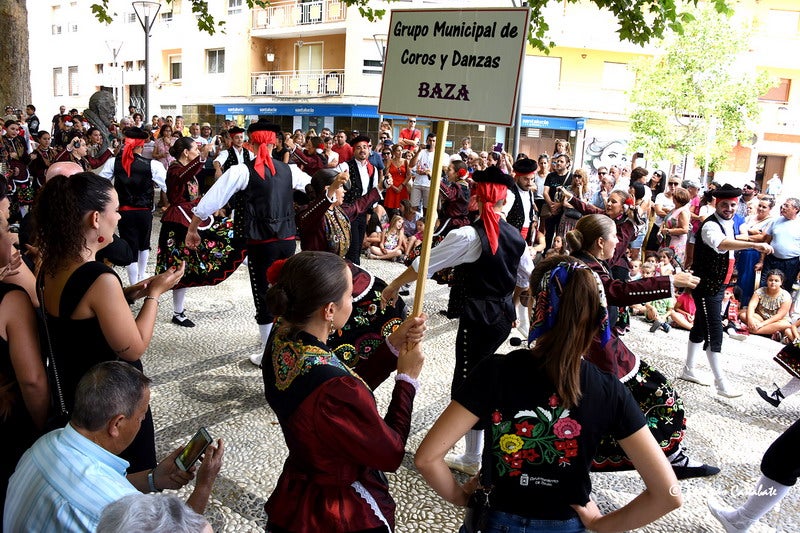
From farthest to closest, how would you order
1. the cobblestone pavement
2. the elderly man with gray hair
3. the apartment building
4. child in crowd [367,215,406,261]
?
the apartment building < child in crowd [367,215,406,261] < the cobblestone pavement < the elderly man with gray hair

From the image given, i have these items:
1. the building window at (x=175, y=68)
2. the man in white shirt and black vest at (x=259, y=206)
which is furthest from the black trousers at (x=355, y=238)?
the building window at (x=175, y=68)

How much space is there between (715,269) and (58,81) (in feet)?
129

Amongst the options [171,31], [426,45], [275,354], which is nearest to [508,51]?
[426,45]

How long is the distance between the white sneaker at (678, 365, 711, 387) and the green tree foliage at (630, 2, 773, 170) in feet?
62.4

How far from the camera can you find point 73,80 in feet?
116

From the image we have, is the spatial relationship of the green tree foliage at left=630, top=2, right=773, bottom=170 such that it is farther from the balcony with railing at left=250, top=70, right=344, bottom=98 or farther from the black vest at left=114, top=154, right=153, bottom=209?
the black vest at left=114, top=154, right=153, bottom=209

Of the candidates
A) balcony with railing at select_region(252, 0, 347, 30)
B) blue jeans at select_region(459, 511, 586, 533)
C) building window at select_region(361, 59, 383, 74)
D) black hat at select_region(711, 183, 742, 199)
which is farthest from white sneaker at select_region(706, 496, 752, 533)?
balcony with railing at select_region(252, 0, 347, 30)

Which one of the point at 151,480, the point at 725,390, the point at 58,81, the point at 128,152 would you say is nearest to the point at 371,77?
the point at 128,152

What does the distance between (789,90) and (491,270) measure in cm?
3191

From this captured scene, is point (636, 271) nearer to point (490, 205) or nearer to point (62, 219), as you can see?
point (490, 205)

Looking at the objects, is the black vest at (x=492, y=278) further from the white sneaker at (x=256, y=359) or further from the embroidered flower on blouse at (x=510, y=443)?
the white sneaker at (x=256, y=359)

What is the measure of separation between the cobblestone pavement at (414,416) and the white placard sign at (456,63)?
213 centimetres

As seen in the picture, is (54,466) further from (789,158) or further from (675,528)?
(789,158)

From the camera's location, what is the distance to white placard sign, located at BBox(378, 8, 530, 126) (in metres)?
2.44
